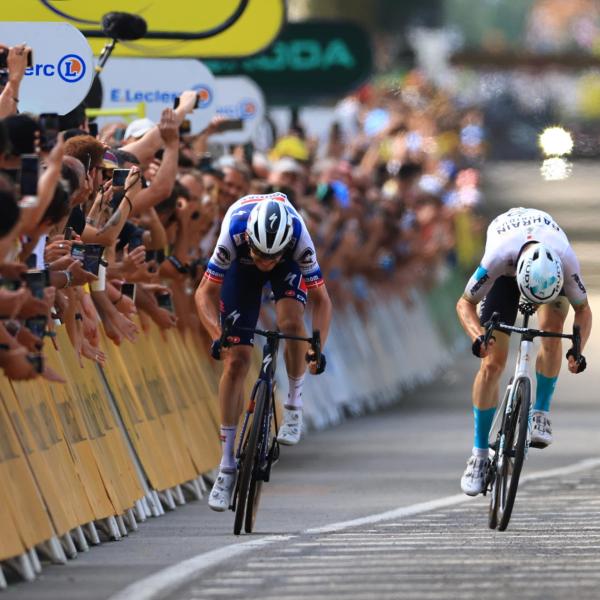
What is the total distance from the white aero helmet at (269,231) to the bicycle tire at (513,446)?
1.59 m

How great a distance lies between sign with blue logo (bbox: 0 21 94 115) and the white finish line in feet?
9.86

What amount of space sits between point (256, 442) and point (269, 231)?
114 cm

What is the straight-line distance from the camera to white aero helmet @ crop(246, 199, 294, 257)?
1409cm

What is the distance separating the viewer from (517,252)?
49.2 feet

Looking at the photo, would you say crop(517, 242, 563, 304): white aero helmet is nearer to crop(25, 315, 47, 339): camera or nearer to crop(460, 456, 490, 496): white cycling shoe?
crop(460, 456, 490, 496): white cycling shoe

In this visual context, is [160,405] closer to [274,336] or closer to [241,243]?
[241,243]

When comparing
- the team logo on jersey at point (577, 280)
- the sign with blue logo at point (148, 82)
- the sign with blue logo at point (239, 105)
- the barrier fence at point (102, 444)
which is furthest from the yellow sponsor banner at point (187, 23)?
the team logo on jersey at point (577, 280)

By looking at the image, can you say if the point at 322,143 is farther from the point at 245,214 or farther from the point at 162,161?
the point at 245,214

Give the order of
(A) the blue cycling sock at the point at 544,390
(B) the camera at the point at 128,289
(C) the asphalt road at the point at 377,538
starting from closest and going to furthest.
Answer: (C) the asphalt road at the point at 377,538 < (A) the blue cycling sock at the point at 544,390 < (B) the camera at the point at 128,289

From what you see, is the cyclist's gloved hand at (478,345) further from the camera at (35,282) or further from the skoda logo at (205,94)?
the skoda logo at (205,94)

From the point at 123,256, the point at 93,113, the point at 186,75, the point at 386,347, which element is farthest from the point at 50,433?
the point at 386,347

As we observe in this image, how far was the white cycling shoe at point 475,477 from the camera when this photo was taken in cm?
1520

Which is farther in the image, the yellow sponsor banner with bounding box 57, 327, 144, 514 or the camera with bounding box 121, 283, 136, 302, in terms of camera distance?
the camera with bounding box 121, 283, 136, 302

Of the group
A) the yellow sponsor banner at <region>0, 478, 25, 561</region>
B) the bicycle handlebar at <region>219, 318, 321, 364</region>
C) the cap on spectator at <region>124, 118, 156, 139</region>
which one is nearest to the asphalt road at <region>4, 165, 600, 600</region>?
the yellow sponsor banner at <region>0, 478, 25, 561</region>
